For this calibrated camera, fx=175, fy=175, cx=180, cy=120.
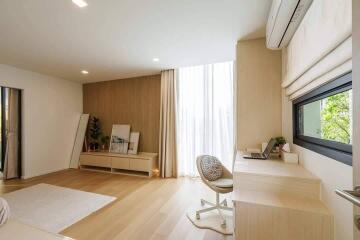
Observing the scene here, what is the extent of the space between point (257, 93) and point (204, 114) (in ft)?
5.05

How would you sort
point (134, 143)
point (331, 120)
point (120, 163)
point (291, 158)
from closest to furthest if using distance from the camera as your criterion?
point (331, 120) → point (291, 158) → point (120, 163) → point (134, 143)

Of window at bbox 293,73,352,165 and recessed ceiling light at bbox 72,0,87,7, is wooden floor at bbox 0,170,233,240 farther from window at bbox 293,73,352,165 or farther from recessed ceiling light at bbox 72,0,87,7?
recessed ceiling light at bbox 72,0,87,7

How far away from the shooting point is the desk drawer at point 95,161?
14.8 ft

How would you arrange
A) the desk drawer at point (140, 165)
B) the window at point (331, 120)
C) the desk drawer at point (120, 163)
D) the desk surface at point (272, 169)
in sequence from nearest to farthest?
the window at point (331, 120)
the desk surface at point (272, 169)
the desk drawer at point (140, 165)
the desk drawer at point (120, 163)

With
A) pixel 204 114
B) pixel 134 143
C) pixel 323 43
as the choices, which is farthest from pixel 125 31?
pixel 134 143

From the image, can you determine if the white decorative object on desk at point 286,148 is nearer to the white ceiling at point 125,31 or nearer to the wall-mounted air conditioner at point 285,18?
the wall-mounted air conditioner at point 285,18

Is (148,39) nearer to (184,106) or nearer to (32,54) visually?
(184,106)

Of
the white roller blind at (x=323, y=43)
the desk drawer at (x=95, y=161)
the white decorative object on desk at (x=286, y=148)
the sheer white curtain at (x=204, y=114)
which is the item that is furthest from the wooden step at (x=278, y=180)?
the desk drawer at (x=95, y=161)

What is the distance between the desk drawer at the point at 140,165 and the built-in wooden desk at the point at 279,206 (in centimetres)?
281

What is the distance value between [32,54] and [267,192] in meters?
4.14

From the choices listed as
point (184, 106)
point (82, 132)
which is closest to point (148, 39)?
point (184, 106)

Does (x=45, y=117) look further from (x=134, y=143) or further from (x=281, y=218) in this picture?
(x=281, y=218)

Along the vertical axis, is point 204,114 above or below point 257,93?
below

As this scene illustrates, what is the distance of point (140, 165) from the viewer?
13.7 feet
